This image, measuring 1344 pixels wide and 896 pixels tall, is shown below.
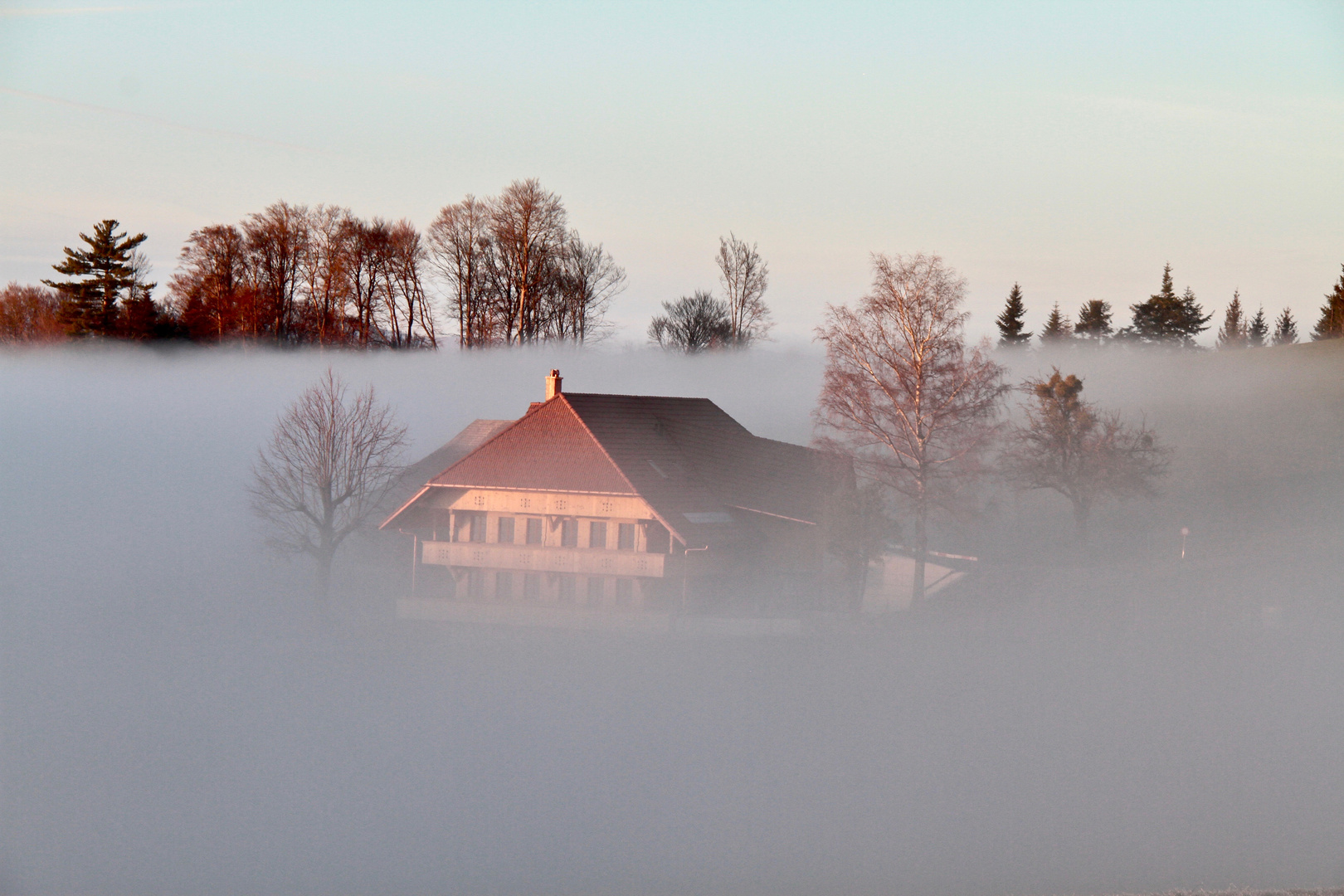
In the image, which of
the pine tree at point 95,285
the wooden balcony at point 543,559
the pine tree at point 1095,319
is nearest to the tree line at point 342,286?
the pine tree at point 95,285

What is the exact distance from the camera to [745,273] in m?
22.9

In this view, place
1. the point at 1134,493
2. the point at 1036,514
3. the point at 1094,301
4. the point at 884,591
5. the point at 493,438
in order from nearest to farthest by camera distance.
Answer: the point at 493,438
the point at 884,591
the point at 1134,493
the point at 1036,514
the point at 1094,301

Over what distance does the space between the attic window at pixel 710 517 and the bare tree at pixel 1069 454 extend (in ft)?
39.2

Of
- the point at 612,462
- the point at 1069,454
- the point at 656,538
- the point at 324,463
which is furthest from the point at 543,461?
the point at 1069,454

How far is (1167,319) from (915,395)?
29855mm

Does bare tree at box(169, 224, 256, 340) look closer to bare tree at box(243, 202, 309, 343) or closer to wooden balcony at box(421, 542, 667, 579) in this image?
bare tree at box(243, 202, 309, 343)

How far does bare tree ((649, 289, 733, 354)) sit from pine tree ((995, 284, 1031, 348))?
1177cm

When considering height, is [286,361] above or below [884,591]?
above

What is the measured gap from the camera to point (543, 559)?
1905 cm

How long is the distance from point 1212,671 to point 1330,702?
2.41 meters

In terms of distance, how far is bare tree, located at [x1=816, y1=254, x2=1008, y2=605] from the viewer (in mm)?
22453

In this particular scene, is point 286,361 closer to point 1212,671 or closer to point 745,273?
point 745,273

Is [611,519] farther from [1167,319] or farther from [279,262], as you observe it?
[1167,319]

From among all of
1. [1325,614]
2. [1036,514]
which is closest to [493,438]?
[1036,514]
